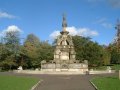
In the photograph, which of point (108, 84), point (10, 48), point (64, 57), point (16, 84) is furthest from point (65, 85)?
point (10, 48)

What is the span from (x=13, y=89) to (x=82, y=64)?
34.7m

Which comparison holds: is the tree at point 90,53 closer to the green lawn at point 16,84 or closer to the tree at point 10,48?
the tree at point 10,48

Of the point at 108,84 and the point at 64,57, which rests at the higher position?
the point at 64,57

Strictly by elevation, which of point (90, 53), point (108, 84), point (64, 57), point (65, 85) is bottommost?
point (65, 85)

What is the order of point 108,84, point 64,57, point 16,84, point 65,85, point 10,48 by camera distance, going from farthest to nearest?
1. point 10,48
2. point 64,57
3. point 65,85
4. point 16,84
5. point 108,84

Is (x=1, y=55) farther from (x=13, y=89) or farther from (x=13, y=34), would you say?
(x=13, y=89)

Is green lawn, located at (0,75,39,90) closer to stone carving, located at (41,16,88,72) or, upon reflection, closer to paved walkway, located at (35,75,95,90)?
paved walkway, located at (35,75,95,90)

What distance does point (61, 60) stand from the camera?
59.2 m

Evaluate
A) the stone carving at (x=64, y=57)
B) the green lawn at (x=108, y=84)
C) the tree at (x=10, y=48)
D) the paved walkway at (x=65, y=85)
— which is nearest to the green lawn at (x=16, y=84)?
the paved walkway at (x=65, y=85)

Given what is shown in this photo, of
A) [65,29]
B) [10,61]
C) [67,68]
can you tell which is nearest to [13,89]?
[67,68]

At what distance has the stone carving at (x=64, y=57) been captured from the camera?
56.5 meters

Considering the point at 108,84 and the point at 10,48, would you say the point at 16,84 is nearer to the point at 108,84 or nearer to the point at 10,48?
the point at 108,84

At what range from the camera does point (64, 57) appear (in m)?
60.0

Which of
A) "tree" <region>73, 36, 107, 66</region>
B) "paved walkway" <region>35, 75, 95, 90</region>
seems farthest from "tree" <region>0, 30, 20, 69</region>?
"paved walkway" <region>35, 75, 95, 90</region>
